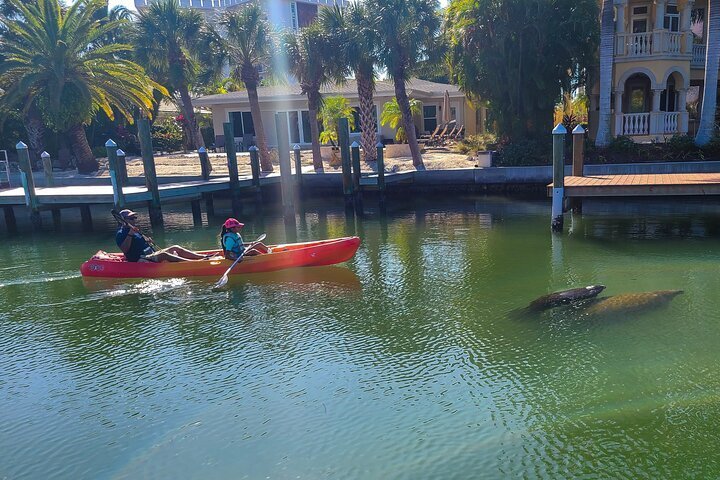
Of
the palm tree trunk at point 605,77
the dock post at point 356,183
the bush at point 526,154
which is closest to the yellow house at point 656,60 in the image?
the palm tree trunk at point 605,77

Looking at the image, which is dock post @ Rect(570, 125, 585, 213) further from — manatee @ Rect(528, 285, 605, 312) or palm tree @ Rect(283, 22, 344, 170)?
palm tree @ Rect(283, 22, 344, 170)

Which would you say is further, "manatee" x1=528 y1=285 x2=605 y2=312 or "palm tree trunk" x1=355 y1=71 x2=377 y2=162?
"palm tree trunk" x1=355 y1=71 x2=377 y2=162

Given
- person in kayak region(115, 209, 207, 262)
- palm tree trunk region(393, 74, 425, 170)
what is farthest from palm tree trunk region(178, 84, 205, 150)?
person in kayak region(115, 209, 207, 262)

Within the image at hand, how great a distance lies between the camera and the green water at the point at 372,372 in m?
6.23

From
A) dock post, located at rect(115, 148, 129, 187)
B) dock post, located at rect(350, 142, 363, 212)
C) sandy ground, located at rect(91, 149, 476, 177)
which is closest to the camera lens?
dock post, located at rect(350, 142, 363, 212)

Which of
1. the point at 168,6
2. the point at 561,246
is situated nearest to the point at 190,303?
the point at 561,246

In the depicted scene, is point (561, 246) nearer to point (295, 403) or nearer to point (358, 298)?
point (358, 298)

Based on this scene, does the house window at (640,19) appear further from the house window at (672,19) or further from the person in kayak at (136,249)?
the person in kayak at (136,249)

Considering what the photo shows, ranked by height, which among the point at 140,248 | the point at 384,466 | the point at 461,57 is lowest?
the point at 384,466

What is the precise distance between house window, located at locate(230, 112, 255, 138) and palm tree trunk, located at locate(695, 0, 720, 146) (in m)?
22.2

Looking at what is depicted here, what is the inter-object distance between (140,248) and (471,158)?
16.6m

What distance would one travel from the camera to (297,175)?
2288 centimetres

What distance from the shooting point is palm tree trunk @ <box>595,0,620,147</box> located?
21.6 meters

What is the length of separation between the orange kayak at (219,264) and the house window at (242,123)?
22329 millimetres
